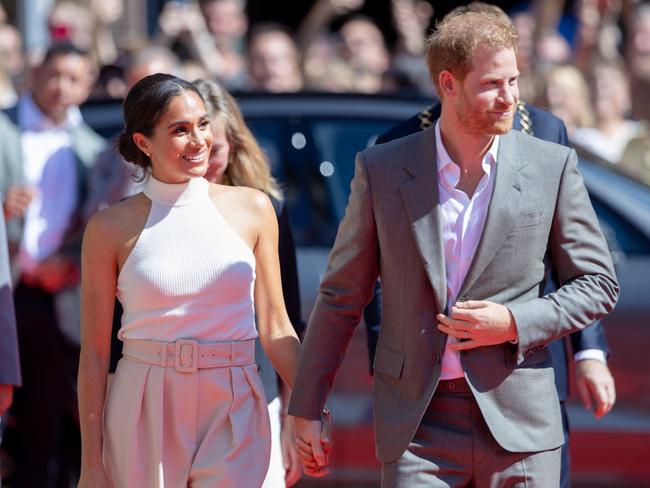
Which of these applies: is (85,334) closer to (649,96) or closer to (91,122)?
(91,122)

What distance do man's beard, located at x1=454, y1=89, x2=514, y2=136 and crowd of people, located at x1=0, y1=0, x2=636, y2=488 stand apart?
0.15 m

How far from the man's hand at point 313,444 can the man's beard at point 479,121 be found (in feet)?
3.19

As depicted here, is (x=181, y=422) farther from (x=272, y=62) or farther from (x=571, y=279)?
(x=272, y=62)

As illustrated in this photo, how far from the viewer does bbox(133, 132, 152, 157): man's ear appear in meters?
4.27

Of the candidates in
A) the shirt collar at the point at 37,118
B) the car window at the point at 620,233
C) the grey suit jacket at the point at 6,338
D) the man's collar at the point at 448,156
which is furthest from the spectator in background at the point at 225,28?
the man's collar at the point at 448,156

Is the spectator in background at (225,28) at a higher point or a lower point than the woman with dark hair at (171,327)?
higher

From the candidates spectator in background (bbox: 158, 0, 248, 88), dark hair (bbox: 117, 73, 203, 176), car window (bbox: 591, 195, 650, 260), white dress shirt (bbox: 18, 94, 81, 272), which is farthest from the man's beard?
spectator in background (bbox: 158, 0, 248, 88)

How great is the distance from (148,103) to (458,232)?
100 cm

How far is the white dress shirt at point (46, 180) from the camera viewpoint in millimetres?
6699

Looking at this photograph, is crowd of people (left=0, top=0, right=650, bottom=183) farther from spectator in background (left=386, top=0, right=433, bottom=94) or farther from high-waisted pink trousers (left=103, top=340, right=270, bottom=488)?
high-waisted pink trousers (left=103, top=340, right=270, bottom=488)

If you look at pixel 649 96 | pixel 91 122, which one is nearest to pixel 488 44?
pixel 91 122

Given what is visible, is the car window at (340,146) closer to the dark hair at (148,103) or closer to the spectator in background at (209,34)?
the dark hair at (148,103)

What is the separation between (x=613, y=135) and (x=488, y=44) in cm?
426

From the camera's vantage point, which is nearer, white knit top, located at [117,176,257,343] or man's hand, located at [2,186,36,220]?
white knit top, located at [117,176,257,343]
